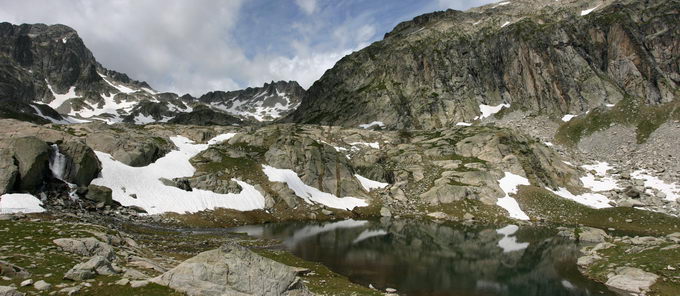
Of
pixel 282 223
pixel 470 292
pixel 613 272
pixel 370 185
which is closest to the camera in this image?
pixel 470 292

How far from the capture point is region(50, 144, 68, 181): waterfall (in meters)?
63.8

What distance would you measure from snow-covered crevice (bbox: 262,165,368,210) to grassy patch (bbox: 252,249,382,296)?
51.5 metres

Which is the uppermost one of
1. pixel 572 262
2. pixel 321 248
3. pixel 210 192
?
pixel 210 192

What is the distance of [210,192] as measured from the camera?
3423 inches

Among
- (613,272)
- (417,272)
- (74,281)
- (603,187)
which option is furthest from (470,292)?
Answer: (603,187)

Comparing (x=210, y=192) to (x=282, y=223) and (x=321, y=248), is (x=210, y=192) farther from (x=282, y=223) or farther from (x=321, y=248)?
(x=321, y=248)

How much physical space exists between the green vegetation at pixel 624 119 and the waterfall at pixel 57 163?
186m

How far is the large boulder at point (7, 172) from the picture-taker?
2025 inches

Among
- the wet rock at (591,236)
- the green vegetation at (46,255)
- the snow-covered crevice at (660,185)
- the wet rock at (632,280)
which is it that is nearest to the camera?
the green vegetation at (46,255)

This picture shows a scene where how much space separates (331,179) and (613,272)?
258 ft

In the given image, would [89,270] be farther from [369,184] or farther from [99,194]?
[369,184]

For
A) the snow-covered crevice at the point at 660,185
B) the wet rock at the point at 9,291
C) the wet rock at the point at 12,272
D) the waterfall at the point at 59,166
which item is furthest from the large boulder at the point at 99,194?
the snow-covered crevice at the point at 660,185

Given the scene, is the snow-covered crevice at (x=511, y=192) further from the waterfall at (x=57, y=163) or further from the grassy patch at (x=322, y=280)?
the waterfall at (x=57, y=163)

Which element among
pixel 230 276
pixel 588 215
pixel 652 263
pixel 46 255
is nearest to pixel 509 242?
pixel 652 263
